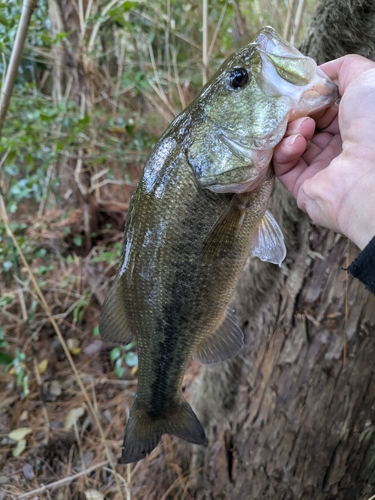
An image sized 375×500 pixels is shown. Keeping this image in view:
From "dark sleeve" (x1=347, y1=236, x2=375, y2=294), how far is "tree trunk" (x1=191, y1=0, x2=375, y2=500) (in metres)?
0.40

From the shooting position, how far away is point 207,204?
1196mm

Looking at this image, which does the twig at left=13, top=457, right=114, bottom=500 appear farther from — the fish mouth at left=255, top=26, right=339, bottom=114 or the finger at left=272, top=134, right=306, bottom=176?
the fish mouth at left=255, top=26, right=339, bottom=114

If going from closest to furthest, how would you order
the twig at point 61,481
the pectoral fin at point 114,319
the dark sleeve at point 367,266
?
the dark sleeve at point 367,266
the pectoral fin at point 114,319
the twig at point 61,481

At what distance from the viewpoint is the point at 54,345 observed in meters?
3.04

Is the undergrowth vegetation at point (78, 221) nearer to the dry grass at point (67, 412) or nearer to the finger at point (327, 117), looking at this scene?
the dry grass at point (67, 412)

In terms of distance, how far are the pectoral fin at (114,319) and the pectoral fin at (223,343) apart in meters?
0.28

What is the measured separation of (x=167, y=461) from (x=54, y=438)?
76cm

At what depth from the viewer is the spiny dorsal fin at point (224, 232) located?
1.17 meters

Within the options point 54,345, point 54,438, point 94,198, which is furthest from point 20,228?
point 54,438

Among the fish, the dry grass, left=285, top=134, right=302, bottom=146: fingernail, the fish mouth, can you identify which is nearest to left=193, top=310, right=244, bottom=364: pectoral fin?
the fish

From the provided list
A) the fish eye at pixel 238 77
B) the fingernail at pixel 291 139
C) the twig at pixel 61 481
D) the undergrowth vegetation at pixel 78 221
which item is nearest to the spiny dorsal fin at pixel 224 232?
the fingernail at pixel 291 139

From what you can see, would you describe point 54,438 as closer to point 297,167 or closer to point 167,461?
point 167,461

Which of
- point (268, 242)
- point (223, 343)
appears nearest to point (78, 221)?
point (223, 343)

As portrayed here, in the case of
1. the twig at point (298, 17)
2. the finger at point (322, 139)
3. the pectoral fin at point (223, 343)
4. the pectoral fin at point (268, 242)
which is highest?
the twig at point (298, 17)
